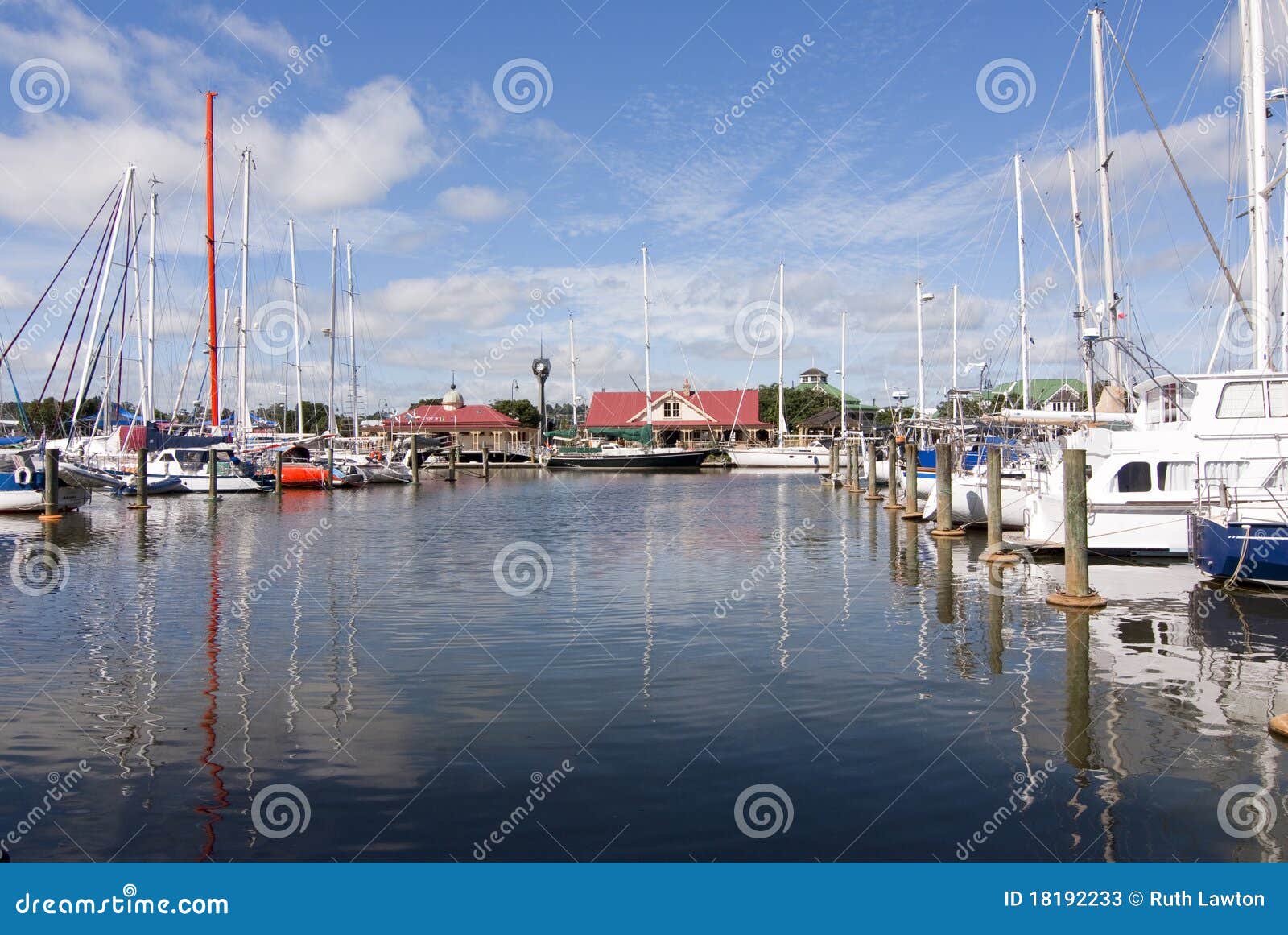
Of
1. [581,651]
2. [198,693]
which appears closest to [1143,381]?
[581,651]

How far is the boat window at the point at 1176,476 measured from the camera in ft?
71.8

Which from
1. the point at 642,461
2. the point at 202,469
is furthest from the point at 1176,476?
the point at 642,461

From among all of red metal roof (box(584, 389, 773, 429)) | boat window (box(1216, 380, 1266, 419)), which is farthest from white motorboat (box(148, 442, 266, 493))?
red metal roof (box(584, 389, 773, 429))

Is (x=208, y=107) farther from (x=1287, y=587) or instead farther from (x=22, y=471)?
(x=1287, y=587)

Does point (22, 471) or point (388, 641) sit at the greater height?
point (22, 471)

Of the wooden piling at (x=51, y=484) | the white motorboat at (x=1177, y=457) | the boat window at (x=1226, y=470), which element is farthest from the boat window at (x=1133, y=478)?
the wooden piling at (x=51, y=484)

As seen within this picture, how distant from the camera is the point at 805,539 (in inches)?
1150

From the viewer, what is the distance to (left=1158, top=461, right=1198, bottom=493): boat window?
21.9 meters

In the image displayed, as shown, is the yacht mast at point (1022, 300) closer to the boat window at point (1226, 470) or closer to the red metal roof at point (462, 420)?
the boat window at point (1226, 470)

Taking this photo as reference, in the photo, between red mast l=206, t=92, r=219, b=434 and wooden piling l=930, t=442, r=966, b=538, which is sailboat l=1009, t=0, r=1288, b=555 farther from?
red mast l=206, t=92, r=219, b=434

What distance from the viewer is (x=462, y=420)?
4567 inches

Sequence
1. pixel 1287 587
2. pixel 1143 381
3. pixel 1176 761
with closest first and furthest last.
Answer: pixel 1176 761, pixel 1287 587, pixel 1143 381

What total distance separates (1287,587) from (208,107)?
5340 cm

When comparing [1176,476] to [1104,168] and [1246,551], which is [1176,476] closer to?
[1246,551]
